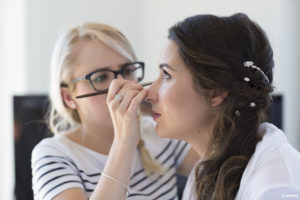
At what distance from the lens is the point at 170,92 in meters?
0.97

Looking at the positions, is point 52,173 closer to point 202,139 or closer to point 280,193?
point 202,139

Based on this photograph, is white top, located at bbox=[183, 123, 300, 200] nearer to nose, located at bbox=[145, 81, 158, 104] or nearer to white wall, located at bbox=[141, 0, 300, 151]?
nose, located at bbox=[145, 81, 158, 104]

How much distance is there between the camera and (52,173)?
3.26ft

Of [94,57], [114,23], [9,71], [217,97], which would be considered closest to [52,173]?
[94,57]

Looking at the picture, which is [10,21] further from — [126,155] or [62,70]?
[126,155]

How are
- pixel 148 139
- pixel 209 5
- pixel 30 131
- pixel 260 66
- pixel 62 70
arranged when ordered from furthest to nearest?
pixel 209 5, pixel 30 131, pixel 148 139, pixel 62 70, pixel 260 66

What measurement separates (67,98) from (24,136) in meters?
0.36

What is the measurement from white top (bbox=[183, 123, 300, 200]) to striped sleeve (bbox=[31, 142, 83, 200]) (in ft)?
1.53

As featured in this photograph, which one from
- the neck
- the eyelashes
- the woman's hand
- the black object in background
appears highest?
the eyelashes

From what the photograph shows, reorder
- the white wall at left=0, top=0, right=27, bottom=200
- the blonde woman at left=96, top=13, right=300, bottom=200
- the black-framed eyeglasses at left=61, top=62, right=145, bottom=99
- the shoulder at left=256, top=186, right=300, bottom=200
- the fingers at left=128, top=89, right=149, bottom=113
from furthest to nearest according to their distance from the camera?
the white wall at left=0, top=0, right=27, bottom=200, the black-framed eyeglasses at left=61, top=62, right=145, bottom=99, the fingers at left=128, top=89, right=149, bottom=113, the blonde woman at left=96, top=13, right=300, bottom=200, the shoulder at left=256, top=186, right=300, bottom=200

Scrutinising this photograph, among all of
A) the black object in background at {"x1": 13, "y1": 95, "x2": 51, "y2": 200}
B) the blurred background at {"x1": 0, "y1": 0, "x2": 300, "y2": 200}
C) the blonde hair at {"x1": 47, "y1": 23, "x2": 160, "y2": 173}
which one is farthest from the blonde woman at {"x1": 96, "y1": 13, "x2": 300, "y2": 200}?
the blurred background at {"x1": 0, "y1": 0, "x2": 300, "y2": 200}

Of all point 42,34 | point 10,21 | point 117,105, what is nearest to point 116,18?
point 42,34

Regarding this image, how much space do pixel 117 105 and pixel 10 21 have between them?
155 cm

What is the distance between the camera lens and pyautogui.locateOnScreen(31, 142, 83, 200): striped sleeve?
3.18 ft
